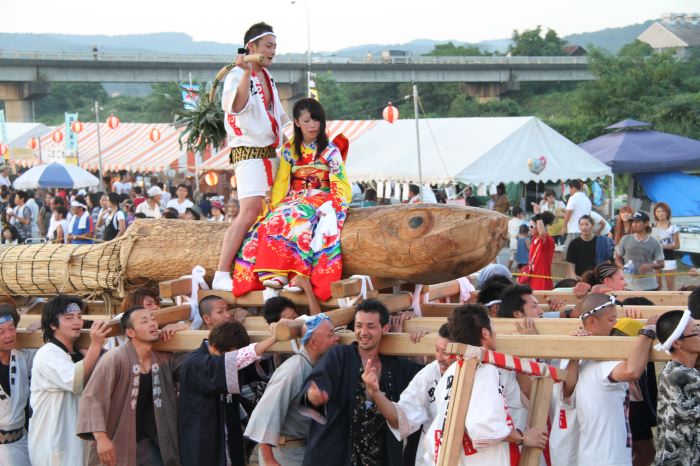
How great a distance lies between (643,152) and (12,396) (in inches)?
630

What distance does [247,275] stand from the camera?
21.7 feet

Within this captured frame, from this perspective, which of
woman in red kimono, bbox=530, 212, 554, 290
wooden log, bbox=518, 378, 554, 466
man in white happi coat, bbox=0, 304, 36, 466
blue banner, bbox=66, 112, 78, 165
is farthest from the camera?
blue banner, bbox=66, 112, 78, 165

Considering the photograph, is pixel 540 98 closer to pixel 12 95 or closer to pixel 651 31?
pixel 12 95

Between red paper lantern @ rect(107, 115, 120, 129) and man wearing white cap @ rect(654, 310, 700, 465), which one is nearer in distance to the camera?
man wearing white cap @ rect(654, 310, 700, 465)

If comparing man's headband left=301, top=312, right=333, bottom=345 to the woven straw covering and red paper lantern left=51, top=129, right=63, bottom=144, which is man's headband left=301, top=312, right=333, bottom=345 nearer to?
the woven straw covering

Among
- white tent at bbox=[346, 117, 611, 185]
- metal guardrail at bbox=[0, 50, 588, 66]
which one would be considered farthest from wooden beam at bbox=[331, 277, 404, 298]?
metal guardrail at bbox=[0, 50, 588, 66]

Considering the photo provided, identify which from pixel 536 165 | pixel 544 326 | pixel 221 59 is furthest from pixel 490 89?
pixel 544 326

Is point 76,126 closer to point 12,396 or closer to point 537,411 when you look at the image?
point 12,396

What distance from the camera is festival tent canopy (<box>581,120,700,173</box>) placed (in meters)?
19.3

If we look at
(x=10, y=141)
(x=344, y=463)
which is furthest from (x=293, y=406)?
(x=10, y=141)

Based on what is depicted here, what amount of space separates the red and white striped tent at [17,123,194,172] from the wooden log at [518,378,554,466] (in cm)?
2267

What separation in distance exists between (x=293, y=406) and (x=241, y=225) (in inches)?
66.2

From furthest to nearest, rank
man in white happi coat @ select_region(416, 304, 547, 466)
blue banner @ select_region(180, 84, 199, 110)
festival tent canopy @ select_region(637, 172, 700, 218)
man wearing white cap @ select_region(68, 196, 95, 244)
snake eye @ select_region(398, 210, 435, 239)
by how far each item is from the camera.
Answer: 1. festival tent canopy @ select_region(637, 172, 700, 218)
2. man wearing white cap @ select_region(68, 196, 95, 244)
3. blue banner @ select_region(180, 84, 199, 110)
4. snake eye @ select_region(398, 210, 435, 239)
5. man in white happi coat @ select_region(416, 304, 547, 466)

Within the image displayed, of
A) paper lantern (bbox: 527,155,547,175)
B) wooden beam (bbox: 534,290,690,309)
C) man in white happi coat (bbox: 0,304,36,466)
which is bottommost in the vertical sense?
man in white happi coat (bbox: 0,304,36,466)
